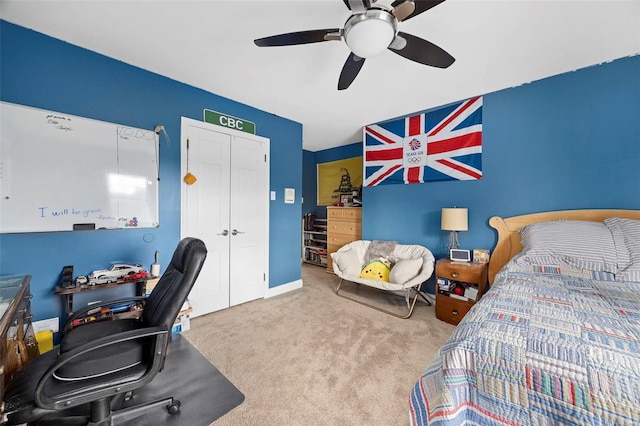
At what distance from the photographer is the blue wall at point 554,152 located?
214 centimetres

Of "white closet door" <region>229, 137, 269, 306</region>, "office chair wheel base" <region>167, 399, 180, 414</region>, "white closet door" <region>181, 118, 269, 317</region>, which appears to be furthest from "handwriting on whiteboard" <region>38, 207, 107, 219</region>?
"office chair wheel base" <region>167, 399, 180, 414</region>

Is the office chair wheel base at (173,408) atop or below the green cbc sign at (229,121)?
below

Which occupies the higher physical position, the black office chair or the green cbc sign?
the green cbc sign

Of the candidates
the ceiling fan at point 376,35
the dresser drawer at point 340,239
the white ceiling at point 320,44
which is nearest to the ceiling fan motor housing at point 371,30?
the ceiling fan at point 376,35

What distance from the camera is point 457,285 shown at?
269 cm

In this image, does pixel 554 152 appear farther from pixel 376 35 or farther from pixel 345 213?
pixel 345 213

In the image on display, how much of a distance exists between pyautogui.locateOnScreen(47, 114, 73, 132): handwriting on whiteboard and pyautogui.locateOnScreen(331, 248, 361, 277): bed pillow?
3.10 meters

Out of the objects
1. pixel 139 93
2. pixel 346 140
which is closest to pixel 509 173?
pixel 346 140

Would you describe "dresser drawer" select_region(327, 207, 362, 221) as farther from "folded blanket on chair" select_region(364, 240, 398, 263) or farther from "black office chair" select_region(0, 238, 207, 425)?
"black office chair" select_region(0, 238, 207, 425)

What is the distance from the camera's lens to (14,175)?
181cm

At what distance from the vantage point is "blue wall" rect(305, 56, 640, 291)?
2.14 metres

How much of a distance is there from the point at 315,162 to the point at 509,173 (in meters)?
3.87

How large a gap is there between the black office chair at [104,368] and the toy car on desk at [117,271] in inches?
24.7

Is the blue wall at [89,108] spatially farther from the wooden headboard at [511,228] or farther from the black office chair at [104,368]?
the wooden headboard at [511,228]
